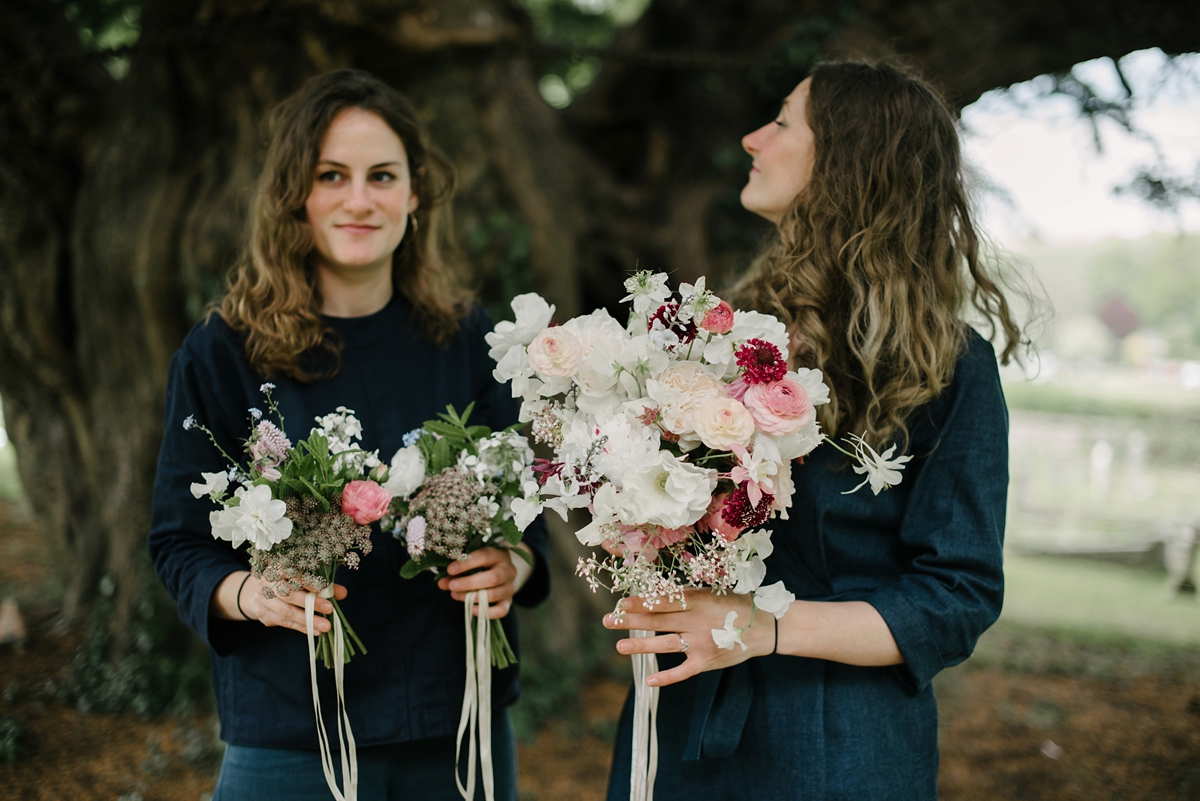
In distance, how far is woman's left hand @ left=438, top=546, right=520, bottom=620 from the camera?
1834mm

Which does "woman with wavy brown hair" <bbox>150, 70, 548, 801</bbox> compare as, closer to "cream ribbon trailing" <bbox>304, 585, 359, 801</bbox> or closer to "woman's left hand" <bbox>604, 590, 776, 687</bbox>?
"cream ribbon trailing" <bbox>304, 585, 359, 801</bbox>

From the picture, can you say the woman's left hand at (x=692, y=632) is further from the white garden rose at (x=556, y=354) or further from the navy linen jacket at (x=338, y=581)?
the navy linen jacket at (x=338, y=581)

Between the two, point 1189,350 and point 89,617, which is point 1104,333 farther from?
point 89,617

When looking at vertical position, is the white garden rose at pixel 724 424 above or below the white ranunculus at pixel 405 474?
above

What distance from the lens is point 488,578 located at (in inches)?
73.5

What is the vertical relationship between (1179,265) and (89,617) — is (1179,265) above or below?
above

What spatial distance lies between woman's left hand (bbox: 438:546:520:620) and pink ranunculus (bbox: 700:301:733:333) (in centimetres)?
79

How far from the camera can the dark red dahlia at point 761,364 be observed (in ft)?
4.75

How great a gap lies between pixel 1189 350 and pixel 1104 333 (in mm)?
3781

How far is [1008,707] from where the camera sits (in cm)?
502

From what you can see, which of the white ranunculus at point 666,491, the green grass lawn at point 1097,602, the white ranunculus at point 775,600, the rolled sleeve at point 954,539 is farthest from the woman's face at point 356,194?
the green grass lawn at point 1097,602

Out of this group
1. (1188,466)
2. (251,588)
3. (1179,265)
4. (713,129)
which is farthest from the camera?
(1188,466)

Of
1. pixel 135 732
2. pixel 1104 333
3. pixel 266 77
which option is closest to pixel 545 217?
pixel 266 77

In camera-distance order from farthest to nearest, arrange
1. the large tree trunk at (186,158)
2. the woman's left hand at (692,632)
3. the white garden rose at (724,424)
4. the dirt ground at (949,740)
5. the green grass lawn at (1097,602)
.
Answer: the green grass lawn at (1097,602) < the large tree trunk at (186,158) < the dirt ground at (949,740) < the woman's left hand at (692,632) < the white garden rose at (724,424)
